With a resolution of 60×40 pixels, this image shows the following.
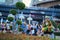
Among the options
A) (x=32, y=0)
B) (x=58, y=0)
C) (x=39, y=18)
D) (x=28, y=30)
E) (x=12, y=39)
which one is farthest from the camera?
(x=32, y=0)

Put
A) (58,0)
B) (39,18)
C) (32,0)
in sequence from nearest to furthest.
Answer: (39,18) → (58,0) → (32,0)

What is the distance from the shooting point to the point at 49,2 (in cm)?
6212

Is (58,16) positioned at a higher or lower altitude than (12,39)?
lower


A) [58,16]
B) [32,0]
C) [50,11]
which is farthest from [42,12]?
[32,0]

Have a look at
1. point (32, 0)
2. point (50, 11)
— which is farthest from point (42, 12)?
point (32, 0)

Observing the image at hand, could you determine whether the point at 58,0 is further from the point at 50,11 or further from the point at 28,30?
the point at 28,30

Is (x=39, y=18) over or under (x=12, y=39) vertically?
under

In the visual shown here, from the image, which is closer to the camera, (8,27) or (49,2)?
(8,27)

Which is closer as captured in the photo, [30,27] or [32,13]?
[30,27]

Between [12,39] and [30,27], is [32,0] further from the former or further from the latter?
[12,39]

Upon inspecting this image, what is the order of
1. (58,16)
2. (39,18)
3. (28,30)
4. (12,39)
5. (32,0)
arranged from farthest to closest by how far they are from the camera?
(32,0), (58,16), (39,18), (28,30), (12,39)

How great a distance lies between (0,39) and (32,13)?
30.7m

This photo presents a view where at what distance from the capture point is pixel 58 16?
1754 inches

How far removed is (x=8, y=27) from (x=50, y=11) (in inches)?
922
